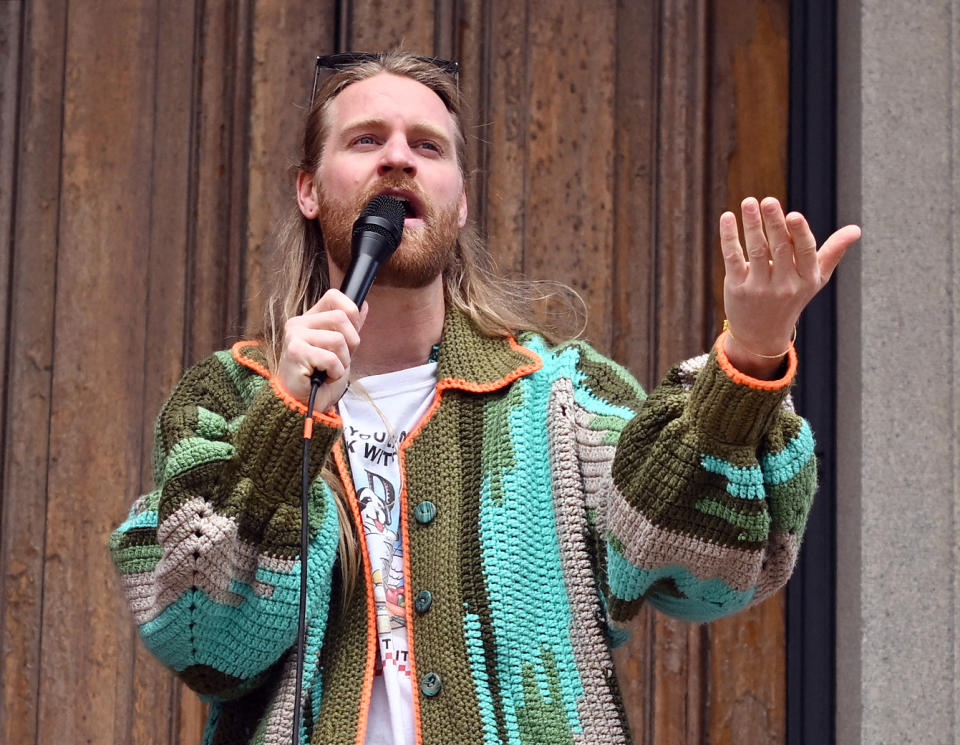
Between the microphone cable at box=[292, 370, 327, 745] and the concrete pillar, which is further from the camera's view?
the concrete pillar

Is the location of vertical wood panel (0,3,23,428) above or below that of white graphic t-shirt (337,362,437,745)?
above

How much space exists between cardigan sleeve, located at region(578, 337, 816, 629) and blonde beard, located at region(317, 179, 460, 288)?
1.35ft

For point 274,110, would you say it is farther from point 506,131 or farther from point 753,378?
point 753,378

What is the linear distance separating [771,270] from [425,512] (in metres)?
0.60

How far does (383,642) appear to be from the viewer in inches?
71.8

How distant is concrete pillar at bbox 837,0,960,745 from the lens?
2492 mm

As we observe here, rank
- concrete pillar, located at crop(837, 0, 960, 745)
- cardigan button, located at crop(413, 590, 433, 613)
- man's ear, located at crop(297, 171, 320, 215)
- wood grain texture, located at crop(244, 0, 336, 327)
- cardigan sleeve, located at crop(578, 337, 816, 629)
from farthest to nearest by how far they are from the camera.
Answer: wood grain texture, located at crop(244, 0, 336, 327), concrete pillar, located at crop(837, 0, 960, 745), man's ear, located at crop(297, 171, 320, 215), cardigan button, located at crop(413, 590, 433, 613), cardigan sleeve, located at crop(578, 337, 816, 629)

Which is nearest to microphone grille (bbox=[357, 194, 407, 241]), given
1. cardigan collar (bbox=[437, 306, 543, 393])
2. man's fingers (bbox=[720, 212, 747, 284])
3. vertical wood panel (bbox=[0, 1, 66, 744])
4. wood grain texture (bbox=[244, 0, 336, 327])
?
cardigan collar (bbox=[437, 306, 543, 393])

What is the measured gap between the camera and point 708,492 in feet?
Answer: 5.31

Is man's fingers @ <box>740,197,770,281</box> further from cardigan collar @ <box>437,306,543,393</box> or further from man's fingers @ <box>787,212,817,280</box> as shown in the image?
cardigan collar @ <box>437,306,543,393</box>

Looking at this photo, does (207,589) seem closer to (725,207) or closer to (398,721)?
(398,721)

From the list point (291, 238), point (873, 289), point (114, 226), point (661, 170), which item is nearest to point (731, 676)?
point (873, 289)

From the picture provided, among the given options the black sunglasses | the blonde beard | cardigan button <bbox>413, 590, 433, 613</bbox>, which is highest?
the black sunglasses

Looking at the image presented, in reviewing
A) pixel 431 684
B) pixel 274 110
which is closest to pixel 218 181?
pixel 274 110
